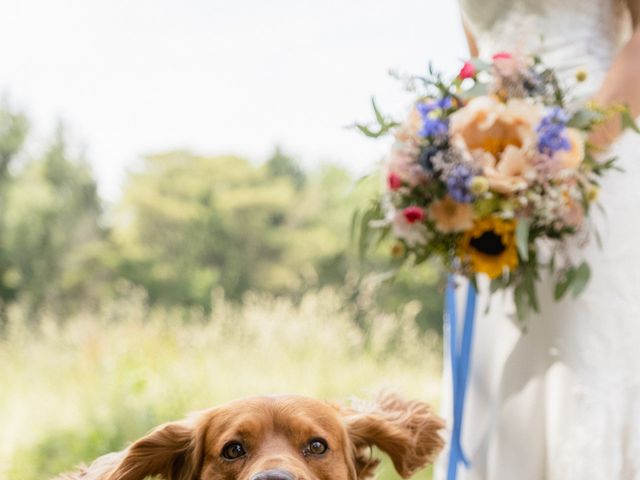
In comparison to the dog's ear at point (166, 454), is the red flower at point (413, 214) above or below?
above

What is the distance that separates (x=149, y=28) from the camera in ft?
65.7

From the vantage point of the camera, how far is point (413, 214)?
242 centimetres

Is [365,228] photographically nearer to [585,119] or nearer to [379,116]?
[379,116]

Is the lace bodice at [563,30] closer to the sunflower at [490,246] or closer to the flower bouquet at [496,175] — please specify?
the flower bouquet at [496,175]

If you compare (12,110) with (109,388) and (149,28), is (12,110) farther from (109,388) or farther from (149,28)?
(109,388)

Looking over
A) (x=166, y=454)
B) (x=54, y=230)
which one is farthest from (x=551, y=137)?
(x=54, y=230)

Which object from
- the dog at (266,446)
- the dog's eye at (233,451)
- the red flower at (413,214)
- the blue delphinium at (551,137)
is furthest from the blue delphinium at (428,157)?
the dog's eye at (233,451)

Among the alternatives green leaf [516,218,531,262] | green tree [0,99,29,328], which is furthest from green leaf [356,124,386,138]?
green tree [0,99,29,328]

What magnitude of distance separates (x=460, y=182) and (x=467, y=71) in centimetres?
38

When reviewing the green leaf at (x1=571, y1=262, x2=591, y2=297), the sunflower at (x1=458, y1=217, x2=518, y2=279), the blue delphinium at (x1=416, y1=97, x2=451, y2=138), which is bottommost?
the green leaf at (x1=571, y1=262, x2=591, y2=297)

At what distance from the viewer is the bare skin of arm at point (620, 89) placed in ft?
8.38

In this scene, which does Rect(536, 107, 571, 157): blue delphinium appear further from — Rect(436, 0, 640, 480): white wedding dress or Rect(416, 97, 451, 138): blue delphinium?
Rect(436, 0, 640, 480): white wedding dress

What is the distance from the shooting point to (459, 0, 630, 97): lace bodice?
2848 millimetres

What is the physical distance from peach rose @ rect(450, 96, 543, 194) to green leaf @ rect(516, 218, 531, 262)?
0.29ft
